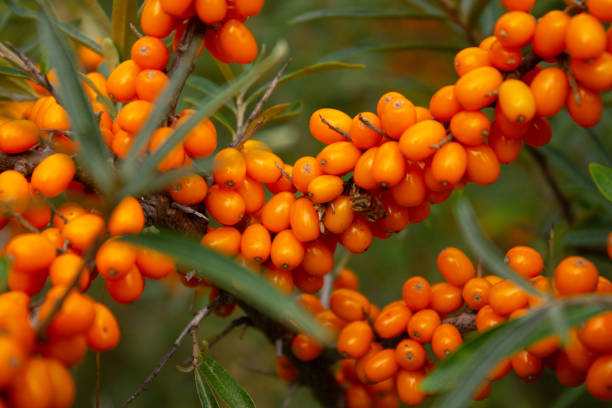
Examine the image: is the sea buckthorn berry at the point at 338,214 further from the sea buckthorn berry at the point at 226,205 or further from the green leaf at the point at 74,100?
the green leaf at the point at 74,100

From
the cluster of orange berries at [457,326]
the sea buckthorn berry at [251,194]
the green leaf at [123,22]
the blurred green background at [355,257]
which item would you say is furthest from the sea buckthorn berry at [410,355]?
the blurred green background at [355,257]

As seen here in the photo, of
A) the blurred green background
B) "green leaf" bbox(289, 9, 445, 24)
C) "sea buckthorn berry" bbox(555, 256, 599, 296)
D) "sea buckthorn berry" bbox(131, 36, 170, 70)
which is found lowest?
the blurred green background

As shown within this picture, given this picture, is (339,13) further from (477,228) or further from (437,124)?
(477,228)

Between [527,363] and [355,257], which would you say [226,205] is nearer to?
[527,363]

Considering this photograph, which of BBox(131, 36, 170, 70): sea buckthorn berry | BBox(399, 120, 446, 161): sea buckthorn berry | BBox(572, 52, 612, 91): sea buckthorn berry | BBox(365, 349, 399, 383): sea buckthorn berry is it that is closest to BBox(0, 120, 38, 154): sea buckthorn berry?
BBox(131, 36, 170, 70): sea buckthorn berry

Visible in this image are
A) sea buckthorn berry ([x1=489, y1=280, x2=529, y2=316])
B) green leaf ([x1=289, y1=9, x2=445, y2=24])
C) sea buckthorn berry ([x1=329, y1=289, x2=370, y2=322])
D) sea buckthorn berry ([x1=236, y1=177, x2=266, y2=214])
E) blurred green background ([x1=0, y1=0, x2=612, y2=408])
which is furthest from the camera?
blurred green background ([x1=0, y1=0, x2=612, y2=408])

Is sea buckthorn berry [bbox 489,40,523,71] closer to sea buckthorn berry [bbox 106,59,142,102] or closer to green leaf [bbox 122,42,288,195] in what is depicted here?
green leaf [bbox 122,42,288,195]

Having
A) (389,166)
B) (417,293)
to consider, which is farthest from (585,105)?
(417,293)
